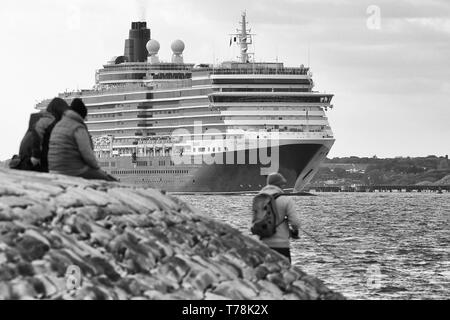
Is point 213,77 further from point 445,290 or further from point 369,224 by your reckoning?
point 445,290

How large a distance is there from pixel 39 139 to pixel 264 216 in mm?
2586

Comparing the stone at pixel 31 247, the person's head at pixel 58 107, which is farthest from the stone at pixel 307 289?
the person's head at pixel 58 107

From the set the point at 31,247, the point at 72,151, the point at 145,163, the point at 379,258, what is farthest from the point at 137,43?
the point at 31,247

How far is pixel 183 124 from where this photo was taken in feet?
355

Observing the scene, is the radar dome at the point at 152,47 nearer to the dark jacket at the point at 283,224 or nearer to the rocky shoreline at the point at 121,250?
the dark jacket at the point at 283,224

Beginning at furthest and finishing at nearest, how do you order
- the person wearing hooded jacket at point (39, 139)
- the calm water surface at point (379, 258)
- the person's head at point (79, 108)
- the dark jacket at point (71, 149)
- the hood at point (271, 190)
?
the calm water surface at point (379, 258)
the hood at point (271, 190)
the person wearing hooded jacket at point (39, 139)
the person's head at point (79, 108)
the dark jacket at point (71, 149)

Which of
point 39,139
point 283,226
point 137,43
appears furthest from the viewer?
point 137,43

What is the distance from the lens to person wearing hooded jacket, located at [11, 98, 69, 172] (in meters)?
14.2

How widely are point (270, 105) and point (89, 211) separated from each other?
88.2m

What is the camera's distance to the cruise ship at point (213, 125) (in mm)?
99750

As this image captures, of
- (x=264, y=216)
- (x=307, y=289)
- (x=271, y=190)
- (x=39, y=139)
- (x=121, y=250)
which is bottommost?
(x=307, y=289)

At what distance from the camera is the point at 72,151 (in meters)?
13.7

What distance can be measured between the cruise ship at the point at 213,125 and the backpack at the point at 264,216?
273 ft

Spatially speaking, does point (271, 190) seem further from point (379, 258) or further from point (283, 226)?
A: point (379, 258)
